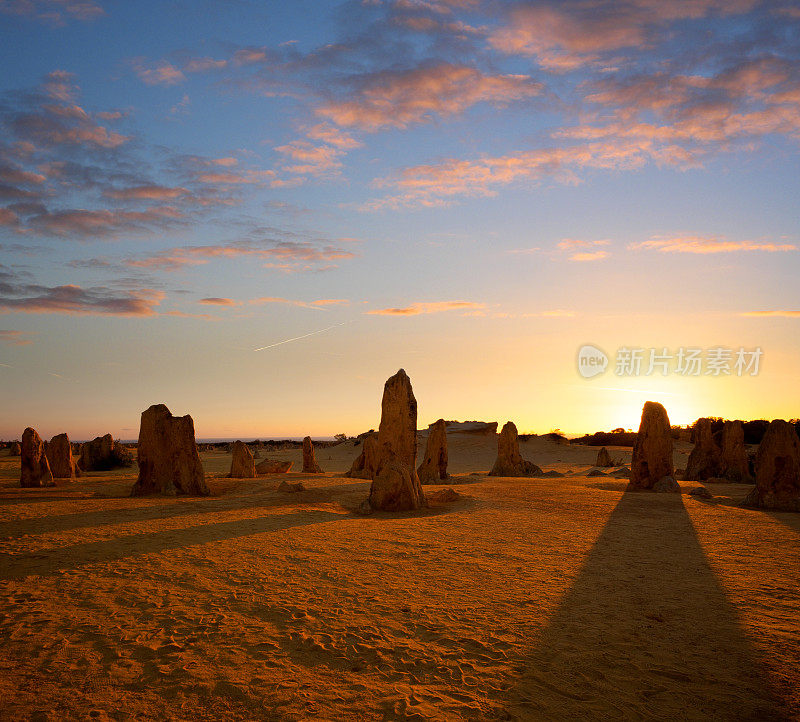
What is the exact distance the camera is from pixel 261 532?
31.6 feet

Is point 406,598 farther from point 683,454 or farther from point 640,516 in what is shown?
point 683,454

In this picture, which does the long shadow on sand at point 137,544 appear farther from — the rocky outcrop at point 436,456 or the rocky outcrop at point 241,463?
the rocky outcrop at point 241,463

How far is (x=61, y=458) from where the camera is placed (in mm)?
21594

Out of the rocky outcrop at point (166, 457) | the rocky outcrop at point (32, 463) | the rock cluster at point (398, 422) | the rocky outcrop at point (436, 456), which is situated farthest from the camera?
the rocky outcrop at point (436, 456)

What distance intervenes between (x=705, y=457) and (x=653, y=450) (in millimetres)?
6504

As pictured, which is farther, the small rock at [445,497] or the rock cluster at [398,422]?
the rock cluster at [398,422]

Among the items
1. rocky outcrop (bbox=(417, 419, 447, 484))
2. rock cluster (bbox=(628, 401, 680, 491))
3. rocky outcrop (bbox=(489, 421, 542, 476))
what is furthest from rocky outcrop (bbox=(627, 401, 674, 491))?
rocky outcrop (bbox=(489, 421, 542, 476))

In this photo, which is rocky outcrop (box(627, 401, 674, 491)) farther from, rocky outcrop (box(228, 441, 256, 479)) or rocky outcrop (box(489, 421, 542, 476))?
rocky outcrop (box(228, 441, 256, 479))

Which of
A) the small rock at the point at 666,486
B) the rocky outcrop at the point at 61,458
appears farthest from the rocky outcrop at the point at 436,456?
the rocky outcrop at the point at 61,458

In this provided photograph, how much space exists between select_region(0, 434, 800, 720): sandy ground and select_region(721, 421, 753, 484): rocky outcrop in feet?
36.2

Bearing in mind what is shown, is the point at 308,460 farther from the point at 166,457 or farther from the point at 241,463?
the point at 166,457

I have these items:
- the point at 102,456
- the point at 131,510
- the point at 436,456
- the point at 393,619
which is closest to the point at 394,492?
the point at 131,510

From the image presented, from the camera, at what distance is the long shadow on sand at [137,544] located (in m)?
7.27

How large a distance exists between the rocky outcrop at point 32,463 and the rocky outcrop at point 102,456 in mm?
11555
